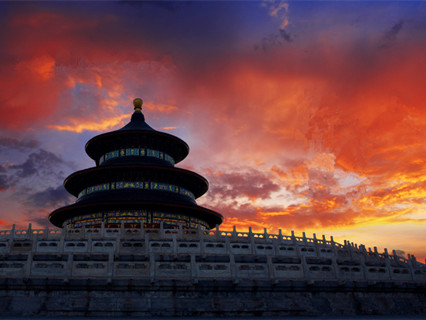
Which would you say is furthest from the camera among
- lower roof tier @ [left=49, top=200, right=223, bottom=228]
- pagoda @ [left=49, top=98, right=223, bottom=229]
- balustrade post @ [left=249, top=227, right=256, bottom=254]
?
pagoda @ [left=49, top=98, right=223, bottom=229]

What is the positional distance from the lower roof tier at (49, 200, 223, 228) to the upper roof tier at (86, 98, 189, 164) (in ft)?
29.9

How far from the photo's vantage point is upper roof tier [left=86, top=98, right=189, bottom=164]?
41531mm

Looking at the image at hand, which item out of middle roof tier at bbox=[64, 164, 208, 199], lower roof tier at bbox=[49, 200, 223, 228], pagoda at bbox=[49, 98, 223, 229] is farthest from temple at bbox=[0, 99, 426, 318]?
middle roof tier at bbox=[64, 164, 208, 199]

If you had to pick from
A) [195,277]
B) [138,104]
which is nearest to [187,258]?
[195,277]

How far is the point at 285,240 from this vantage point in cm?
2447

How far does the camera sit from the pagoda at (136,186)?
3462 centimetres

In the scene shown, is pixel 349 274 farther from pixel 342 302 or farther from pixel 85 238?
pixel 85 238

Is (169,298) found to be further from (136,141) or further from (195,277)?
(136,141)

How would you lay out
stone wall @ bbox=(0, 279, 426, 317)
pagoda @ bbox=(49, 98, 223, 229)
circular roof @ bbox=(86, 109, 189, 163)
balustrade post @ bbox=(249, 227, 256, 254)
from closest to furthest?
1. stone wall @ bbox=(0, 279, 426, 317)
2. balustrade post @ bbox=(249, 227, 256, 254)
3. pagoda @ bbox=(49, 98, 223, 229)
4. circular roof @ bbox=(86, 109, 189, 163)

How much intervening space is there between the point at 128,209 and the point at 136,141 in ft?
32.2

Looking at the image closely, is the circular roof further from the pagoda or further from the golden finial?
the golden finial

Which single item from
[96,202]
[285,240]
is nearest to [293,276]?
[285,240]

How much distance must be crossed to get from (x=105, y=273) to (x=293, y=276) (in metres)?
7.86

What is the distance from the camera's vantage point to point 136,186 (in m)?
37.7
